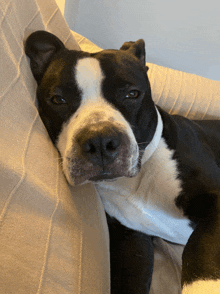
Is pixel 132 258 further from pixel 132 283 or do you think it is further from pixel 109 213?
pixel 109 213

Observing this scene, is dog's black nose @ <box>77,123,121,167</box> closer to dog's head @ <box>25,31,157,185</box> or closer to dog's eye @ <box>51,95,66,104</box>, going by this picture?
dog's head @ <box>25,31,157,185</box>

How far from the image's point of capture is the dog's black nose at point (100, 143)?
0.80 metres

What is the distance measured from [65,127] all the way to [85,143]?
0.19 metres

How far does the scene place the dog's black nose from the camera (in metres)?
0.80

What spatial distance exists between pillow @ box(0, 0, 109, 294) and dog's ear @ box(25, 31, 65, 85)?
38 millimetres

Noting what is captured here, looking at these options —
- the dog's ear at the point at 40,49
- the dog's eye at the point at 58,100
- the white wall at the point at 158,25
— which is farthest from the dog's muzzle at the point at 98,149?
the white wall at the point at 158,25

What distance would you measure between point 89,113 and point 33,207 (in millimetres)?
413

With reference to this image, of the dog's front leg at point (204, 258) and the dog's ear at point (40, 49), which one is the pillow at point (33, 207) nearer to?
the dog's ear at point (40, 49)

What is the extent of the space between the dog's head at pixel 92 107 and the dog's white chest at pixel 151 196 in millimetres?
128

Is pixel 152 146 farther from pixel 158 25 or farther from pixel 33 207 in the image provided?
pixel 158 25

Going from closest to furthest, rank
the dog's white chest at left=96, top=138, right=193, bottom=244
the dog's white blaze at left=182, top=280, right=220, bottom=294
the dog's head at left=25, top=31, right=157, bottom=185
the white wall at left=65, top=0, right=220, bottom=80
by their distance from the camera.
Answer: the dog's white blaze at left=182, top=280, right=220, bottom=294, the dog's head at left=25, top=31, right=157, bottom=185, the dog's white chest at left=96, top=138, right=193, bottom=244, the white wall at left=65, top=0, right=220, bottom=80

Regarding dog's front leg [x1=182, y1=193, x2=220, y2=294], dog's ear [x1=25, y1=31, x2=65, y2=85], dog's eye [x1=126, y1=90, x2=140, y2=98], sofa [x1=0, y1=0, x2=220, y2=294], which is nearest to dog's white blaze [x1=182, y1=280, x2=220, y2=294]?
dog's front leg [x1=182, y1=193, x2=220, y2=294]

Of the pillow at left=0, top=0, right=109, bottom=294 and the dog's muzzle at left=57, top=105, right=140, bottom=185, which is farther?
the dog's muzzle at left=57, top=105, right=140, bottom=185

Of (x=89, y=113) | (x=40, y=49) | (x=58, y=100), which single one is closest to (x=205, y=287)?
(x=89, y=113)
